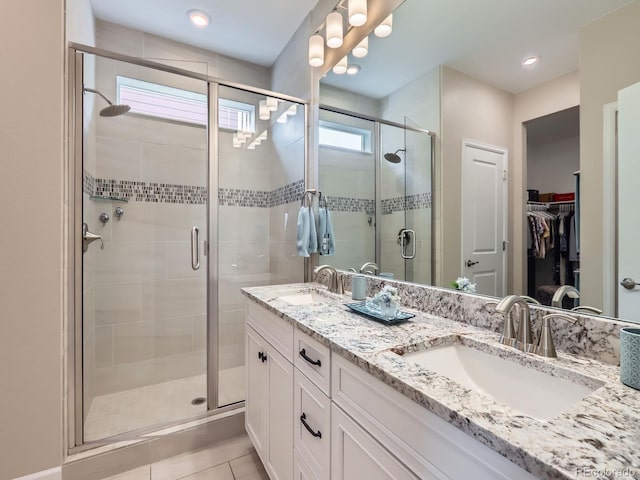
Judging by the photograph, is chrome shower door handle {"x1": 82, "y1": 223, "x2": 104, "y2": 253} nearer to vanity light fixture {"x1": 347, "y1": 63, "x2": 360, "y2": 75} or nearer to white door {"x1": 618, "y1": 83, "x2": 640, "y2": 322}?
vanity light fixture {"x1": 347, "y1": 63, "x2": 360, "y2": 75}

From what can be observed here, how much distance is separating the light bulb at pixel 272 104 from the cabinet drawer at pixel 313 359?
1893mm

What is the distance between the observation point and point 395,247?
1.55 meters

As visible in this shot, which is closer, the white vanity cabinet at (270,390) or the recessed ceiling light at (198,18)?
the white vanity cabinet at (270,390)

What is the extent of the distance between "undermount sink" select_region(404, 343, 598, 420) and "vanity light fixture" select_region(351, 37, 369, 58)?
159cm

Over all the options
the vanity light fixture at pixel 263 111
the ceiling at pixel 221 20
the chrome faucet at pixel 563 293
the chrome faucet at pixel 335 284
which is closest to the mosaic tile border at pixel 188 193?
the vanity light fixture at pixel 263 111

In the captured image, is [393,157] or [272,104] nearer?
[393,157]

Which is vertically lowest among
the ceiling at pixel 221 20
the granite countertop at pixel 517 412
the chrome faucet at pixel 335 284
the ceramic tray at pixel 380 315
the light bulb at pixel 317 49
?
the granite countertop at pixel 517 412

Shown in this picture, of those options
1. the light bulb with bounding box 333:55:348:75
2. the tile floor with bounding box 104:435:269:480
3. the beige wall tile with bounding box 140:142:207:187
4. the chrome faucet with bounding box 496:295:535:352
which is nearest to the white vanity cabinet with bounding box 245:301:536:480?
the tile floor with bounding box 104:435:269:480

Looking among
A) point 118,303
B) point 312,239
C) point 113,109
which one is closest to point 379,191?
point 312,239

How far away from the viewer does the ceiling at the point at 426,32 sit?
35.2 inches

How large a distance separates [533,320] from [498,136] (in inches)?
25.5

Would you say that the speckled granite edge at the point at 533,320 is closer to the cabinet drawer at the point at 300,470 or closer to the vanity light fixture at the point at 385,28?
the cabinet drawer at the point at 300,470

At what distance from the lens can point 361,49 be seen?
1.67 meters

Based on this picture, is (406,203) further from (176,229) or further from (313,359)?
(176,229)
